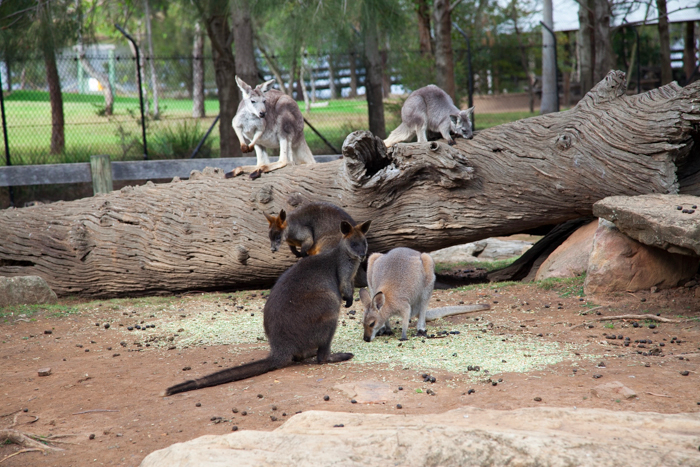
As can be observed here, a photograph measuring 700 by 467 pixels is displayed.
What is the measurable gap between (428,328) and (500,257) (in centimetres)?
431

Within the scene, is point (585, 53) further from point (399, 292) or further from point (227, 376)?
point (227, 376)

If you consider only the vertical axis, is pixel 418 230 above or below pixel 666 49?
below

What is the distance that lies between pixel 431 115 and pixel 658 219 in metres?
3.29

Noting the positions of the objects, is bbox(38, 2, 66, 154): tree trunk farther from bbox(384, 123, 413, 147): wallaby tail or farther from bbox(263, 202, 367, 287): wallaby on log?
bbox(263, 202, 367, 287): wallaby on log

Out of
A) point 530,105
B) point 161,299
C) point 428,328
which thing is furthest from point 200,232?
point 530,105

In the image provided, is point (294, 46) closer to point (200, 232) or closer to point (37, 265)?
point (200, 232)

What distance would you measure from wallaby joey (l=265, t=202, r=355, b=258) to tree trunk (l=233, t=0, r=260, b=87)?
17.3 ft

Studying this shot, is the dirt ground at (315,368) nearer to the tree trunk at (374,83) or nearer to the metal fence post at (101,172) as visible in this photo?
the metal fence post at (101,172)

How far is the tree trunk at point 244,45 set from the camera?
35.9 ft

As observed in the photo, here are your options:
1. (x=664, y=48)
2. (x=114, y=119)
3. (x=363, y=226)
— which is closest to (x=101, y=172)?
(x=363, y=226)

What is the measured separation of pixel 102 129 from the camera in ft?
48.5

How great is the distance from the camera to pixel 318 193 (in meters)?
7.15

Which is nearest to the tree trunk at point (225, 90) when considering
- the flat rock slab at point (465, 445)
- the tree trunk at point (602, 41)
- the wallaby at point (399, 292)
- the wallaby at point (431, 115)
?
the wallaby at point (431, 115)

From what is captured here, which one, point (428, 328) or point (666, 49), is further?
point (666, 49)
